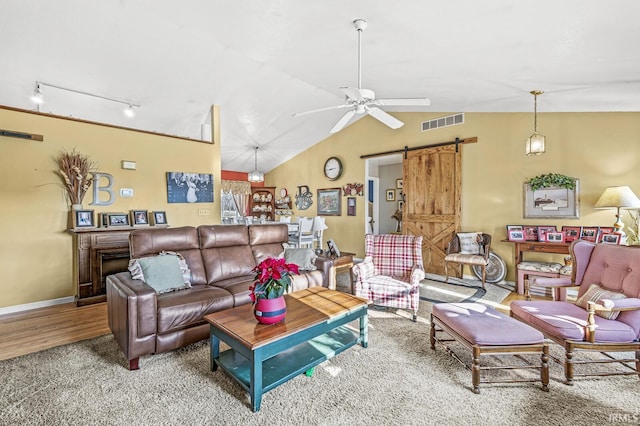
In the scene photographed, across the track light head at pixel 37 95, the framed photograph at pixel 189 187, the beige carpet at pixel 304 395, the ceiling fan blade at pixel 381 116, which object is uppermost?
the track light head at pixel 37 95

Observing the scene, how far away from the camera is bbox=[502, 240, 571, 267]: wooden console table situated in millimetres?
4121

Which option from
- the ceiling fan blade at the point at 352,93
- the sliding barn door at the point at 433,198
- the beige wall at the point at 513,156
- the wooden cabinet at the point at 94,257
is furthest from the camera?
the sliding barn door at the point at 433,198

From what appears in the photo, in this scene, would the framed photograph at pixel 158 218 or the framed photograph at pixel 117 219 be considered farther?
the framed photograph at pixel 158 218

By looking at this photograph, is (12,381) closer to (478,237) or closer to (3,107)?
(3,107)

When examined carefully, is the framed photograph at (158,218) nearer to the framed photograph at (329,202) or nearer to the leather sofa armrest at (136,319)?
the leather sofa armrest at (136,319)

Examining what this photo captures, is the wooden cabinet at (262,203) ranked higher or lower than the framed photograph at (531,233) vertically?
higher

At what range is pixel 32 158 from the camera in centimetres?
374

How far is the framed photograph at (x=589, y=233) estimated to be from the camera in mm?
4061

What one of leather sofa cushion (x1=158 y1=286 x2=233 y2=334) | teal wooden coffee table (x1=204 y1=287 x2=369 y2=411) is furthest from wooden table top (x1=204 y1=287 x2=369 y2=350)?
leather sofa cushion (x1=158 y1=286 x2=233 y2=334)

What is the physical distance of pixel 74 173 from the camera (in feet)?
12.8

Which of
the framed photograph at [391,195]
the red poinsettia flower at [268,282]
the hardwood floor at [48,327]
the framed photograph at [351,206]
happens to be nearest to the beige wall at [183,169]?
the hardwood floor at [48,327]

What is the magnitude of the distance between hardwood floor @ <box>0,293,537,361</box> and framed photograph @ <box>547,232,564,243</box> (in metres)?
5.78

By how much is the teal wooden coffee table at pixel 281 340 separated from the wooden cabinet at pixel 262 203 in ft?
22.5

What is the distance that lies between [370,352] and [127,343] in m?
1.95
